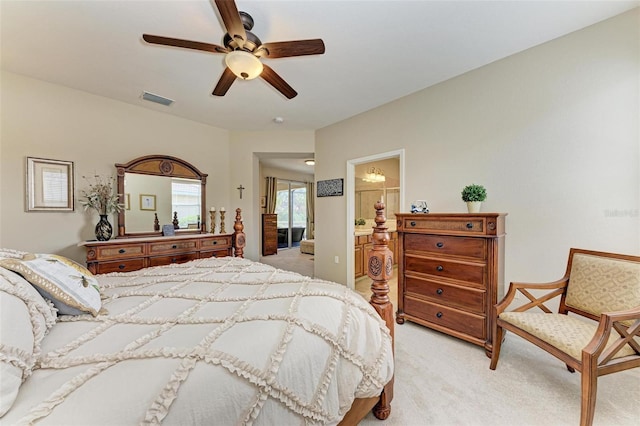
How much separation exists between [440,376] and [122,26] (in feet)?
11.9

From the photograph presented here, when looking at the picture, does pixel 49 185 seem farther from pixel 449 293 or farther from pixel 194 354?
pixel 449 293

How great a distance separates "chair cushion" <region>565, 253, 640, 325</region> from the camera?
1604 mm

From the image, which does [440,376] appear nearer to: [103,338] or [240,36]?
[103,338]

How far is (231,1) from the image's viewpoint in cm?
130

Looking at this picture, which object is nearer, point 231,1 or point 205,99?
point 231,1

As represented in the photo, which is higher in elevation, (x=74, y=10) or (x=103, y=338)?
(x=74, y=10)

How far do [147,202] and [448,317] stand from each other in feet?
13.1

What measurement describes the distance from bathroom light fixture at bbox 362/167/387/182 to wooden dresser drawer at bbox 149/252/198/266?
4255mm

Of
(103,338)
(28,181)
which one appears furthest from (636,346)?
(28,181)

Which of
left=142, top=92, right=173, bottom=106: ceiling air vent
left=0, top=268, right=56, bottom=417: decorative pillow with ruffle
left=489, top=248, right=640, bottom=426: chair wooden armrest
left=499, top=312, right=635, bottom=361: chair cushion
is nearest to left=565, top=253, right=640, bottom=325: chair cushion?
left=489, top=248, right=640, bottom=426: chair wooden armrest

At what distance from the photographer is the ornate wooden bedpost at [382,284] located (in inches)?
55.2

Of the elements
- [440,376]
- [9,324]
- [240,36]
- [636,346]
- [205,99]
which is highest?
[205,99]

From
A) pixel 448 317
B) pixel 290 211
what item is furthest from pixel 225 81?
pixel 290 211

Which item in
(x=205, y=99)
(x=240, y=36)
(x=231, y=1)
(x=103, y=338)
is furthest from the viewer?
(x=205, y=99)
